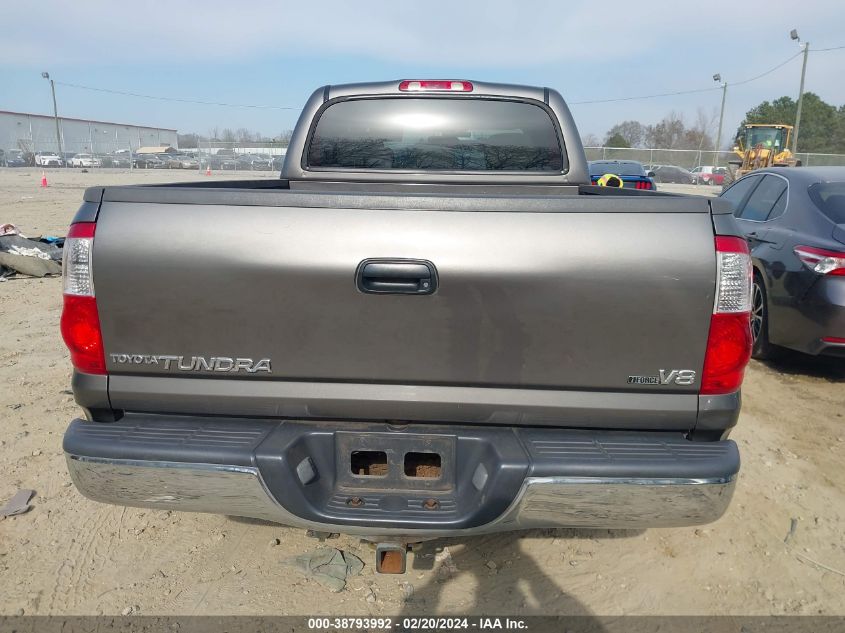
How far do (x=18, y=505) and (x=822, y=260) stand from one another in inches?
210

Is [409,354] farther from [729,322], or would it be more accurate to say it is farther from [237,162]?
[237,162]

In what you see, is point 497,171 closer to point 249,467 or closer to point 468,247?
point 468,247

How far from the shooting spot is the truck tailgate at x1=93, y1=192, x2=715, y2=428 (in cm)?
199

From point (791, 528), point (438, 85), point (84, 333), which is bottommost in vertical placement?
point (791, 528)

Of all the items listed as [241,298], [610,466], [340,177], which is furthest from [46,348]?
[610,466]

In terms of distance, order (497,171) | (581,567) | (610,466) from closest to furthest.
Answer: (610,466), (581,567), (497,171)

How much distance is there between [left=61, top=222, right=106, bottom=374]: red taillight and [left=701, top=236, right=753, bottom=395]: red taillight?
206 cm

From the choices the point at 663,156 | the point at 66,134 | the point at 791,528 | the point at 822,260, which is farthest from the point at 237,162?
the point at 791,528

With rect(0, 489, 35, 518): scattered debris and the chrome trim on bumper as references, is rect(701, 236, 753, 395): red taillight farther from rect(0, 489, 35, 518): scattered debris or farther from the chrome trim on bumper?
rect(0, 489, 35, 518): scattered debris

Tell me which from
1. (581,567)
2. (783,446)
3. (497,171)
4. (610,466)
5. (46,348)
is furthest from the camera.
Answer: (46,348)

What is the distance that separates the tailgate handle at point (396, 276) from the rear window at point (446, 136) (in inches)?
63.8

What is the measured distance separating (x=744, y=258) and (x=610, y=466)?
80 cm

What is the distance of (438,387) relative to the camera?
83.4 inches

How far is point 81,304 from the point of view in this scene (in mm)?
2117
